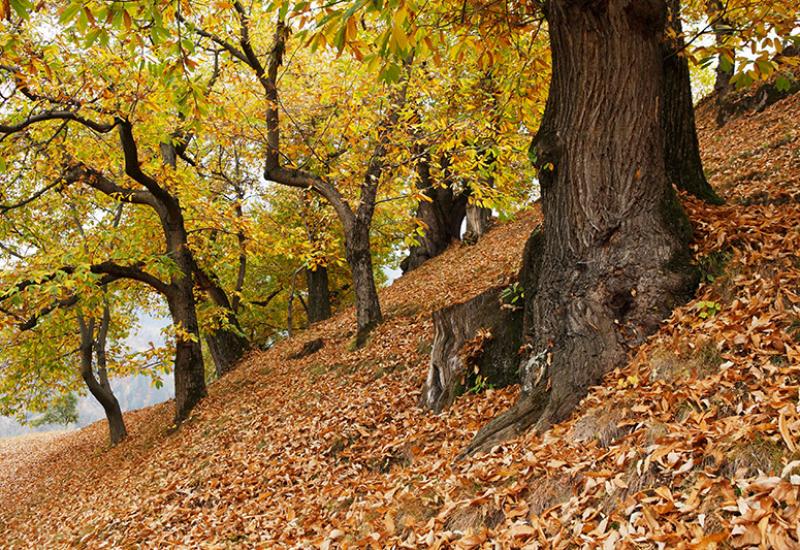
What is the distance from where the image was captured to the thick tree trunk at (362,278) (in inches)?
427

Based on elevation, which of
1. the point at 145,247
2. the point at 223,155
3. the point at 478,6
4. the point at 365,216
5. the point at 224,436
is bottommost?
the point at 224,436

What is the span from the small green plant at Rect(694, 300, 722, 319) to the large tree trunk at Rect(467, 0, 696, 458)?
0.23 meters

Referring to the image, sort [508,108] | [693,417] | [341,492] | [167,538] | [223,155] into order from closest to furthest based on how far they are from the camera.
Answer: [693,417] < [341,492] < [167,538] < [508,108] < [223,155]

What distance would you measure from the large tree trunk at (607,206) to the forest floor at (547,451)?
0.25m

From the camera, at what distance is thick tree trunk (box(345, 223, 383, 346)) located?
10.8 meters

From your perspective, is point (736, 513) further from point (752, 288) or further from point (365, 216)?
point (365, 216)

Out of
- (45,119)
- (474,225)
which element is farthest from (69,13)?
(474,225)

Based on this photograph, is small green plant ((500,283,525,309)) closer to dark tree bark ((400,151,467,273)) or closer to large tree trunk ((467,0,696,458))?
large tree trunk ((467,0,696,458))

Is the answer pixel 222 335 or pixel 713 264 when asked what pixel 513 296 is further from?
pixel 222 335

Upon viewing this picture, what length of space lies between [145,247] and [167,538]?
858 centimetres

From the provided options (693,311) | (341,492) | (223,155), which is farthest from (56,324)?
(693,311)

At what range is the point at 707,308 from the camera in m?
4.32

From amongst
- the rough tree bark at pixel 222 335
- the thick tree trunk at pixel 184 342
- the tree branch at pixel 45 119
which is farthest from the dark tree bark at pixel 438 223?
the tree branch at pixel 45 119

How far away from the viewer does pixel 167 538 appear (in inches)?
265
